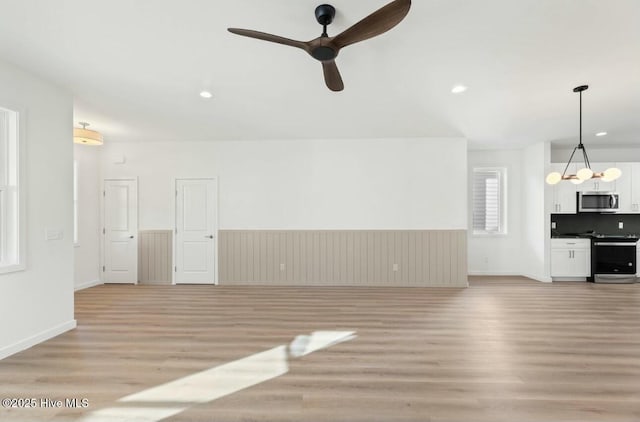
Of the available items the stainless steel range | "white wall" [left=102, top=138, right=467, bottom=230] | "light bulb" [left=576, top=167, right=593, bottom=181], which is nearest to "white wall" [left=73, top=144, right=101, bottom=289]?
"white wall" [left=102, top=138, right=467, bottom=230]

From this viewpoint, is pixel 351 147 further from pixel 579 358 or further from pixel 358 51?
pixel 579 358

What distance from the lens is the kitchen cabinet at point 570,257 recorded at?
5.91m

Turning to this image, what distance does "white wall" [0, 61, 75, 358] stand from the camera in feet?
9.58

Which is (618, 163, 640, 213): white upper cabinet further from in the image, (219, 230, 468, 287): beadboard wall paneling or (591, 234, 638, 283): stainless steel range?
(219, 230, 468, 287): beadboard wall paneling

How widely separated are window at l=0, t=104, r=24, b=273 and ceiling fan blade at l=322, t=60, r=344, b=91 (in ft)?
10.0

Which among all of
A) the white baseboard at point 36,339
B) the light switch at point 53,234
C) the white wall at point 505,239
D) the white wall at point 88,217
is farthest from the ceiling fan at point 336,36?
the white wall at point 505,239

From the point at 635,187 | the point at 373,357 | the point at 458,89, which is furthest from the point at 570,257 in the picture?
the point at 373,357

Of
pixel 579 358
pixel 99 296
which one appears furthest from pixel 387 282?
pixel 99 296

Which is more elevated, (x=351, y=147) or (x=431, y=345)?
(x=351, y=147)

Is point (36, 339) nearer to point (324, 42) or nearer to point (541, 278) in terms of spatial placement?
point (324, 42)

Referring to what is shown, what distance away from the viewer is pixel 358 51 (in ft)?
9.68

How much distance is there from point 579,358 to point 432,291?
2560mm

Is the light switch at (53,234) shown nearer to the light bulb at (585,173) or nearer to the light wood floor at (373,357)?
the light wood floor at (373,357)

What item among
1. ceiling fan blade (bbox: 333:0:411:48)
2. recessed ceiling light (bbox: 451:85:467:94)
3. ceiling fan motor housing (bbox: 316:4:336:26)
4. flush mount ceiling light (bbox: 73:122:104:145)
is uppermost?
ceiling fan motor housing (bbox: 316:4:336:26)
